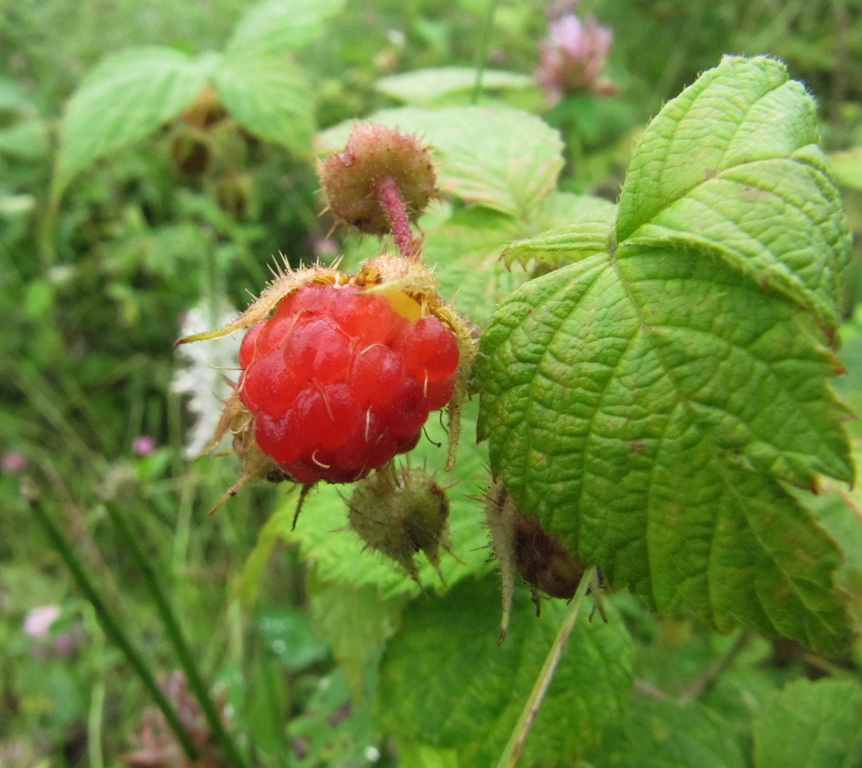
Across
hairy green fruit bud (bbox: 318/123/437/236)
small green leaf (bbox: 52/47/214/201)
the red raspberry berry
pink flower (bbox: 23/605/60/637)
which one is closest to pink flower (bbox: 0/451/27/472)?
pink flower (bbox: 23/605/60/637)

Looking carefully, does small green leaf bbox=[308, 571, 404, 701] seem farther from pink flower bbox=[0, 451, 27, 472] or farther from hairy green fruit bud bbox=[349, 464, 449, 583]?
pink flower bbox=[0, 451, 27, 472]

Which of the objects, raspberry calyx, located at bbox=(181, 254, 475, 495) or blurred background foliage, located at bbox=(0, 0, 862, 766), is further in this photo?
blurred background foliage, located at bbox=(0, 0, 862, 766)

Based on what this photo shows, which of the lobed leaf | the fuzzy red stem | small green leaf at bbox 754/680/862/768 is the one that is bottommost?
small green leaf at bbox 754/680/862/768

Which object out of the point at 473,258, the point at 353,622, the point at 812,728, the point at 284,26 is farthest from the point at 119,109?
the point at 812,728

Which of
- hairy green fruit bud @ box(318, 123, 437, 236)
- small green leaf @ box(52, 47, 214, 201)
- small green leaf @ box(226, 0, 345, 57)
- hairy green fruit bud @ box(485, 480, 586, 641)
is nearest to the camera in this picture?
hairy green fruit bud @ box(485, 480, 586, 641)

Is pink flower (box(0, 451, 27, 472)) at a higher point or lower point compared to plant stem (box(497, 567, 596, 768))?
lower

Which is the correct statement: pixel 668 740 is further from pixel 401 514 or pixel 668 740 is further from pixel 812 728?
pixel 401 514

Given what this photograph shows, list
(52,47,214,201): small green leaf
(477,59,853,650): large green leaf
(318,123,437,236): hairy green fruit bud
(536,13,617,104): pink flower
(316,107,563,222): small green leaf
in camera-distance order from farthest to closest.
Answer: (536,13,617,104): pink flower → (52,47,214,201): small green leaf → (316,107,563,222): small green leaf → (318,123,437,236): hairy green fruit bud → (477,59,853,650): large green leaf
